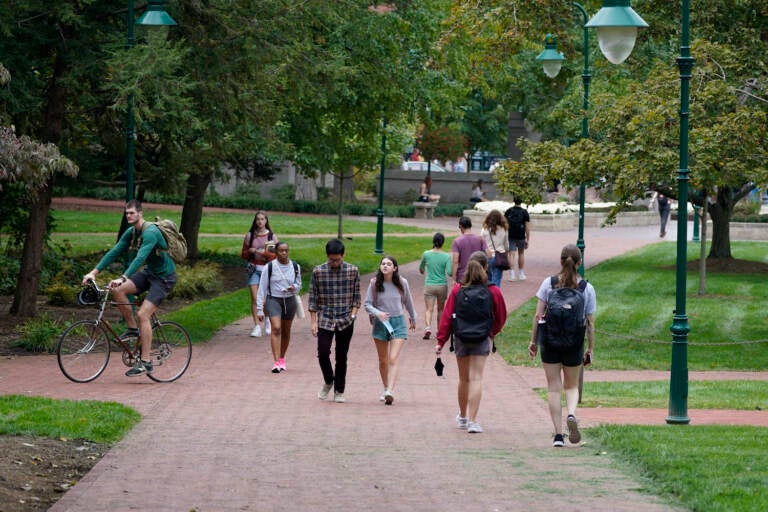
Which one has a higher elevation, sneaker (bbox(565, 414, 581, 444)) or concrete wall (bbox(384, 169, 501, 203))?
concrete wall (bbox(384, 169, 501, 203))

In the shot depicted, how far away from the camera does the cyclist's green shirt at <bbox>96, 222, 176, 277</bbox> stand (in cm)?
1367

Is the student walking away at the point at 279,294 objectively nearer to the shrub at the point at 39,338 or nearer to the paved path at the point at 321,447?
the paved path at the point at 321,447

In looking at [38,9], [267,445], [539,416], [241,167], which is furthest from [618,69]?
[267,445]

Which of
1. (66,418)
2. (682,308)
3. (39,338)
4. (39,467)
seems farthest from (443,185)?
(39,467)

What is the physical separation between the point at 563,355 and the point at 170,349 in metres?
5.61

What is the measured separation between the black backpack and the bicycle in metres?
4.27

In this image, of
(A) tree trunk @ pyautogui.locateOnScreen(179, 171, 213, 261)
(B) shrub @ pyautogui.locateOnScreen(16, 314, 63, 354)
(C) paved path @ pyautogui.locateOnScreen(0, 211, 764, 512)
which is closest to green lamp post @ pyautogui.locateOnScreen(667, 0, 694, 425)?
(C) paved path @ pyautogui.locateOnScreen(0, 211, 764, 512)

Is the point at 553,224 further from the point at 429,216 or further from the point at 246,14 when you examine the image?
the point at 246,14

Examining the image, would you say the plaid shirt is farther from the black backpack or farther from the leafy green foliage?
the leafy green foliage

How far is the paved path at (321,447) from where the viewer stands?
855cm

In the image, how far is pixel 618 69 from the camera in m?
26.6

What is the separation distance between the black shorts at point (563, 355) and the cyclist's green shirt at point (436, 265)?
22.4 ft

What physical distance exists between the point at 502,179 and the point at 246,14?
16.0ft

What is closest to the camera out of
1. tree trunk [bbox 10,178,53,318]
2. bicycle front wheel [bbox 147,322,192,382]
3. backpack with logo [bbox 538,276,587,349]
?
backpack with logo [bbox 538,276,587,349]
